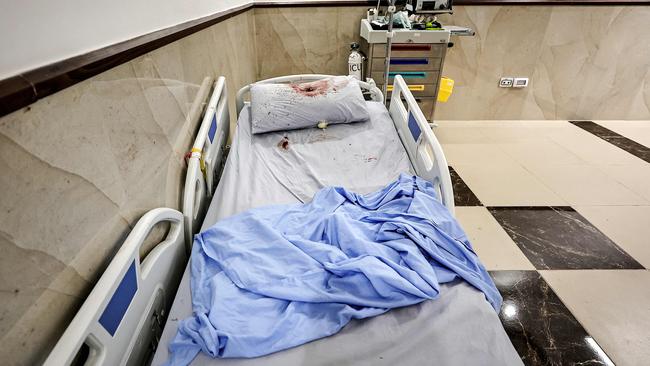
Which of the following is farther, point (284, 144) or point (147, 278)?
point (284, 144)

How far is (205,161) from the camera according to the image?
131cm

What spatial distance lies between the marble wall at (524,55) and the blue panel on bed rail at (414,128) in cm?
167

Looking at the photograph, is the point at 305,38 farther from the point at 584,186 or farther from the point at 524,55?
the point at 584,186

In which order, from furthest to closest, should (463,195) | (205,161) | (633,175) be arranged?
(633,175)
(463,195)
(205,161)

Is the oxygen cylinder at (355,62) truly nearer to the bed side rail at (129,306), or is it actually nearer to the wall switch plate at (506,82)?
the wall switch plate at (506,82)

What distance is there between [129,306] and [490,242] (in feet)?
5.40

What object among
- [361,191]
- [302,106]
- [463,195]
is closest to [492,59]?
[463,195]

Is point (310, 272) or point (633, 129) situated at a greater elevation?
point (310, 272)

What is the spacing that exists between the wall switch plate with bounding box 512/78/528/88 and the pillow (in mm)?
2049

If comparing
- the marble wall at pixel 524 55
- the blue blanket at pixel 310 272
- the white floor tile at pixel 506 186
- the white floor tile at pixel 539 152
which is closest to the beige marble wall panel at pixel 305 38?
the marble wall at pixel 524 55

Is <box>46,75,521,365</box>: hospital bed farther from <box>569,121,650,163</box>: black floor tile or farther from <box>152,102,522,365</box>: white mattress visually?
A: <box>569,121,650,163</box>: black floor tile

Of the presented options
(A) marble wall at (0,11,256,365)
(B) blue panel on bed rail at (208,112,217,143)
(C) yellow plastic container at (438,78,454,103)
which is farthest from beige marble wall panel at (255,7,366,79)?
(A) marble wall at (0,11,256,365)

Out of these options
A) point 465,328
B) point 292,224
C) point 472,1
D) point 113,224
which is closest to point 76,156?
point 113,224

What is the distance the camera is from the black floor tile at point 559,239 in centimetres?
162
